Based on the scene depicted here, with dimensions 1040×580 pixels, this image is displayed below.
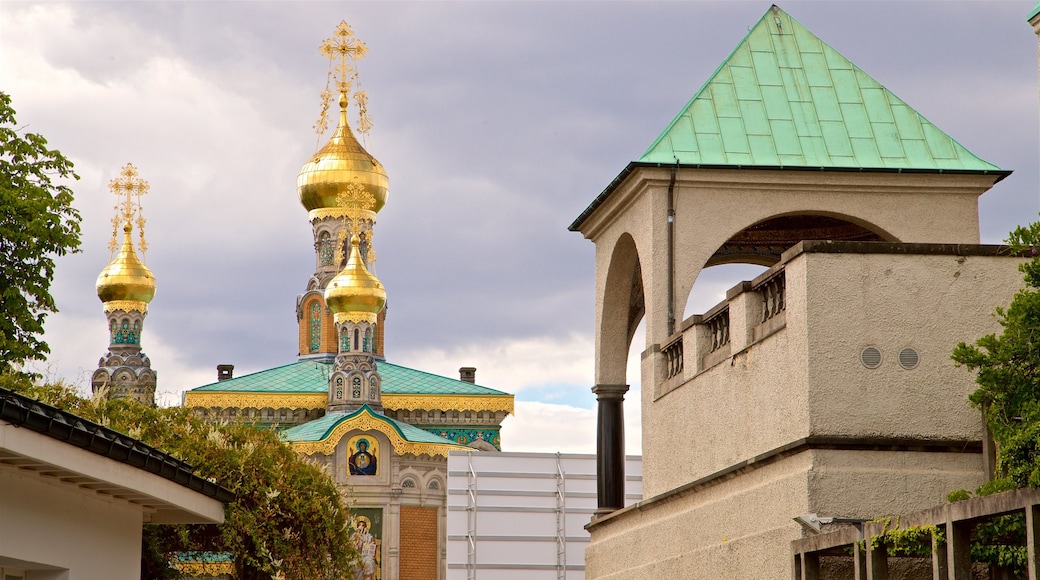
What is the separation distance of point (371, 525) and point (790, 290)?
47070 millimetres

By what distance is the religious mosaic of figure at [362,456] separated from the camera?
5906 centimetres

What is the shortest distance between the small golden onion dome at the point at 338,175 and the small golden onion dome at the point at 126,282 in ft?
23.2

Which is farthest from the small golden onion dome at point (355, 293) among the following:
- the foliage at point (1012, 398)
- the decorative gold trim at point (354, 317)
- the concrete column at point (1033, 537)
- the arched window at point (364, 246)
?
the concrete column at point (1033, 537)

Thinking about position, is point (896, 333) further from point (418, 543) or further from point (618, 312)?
point (418, 543)

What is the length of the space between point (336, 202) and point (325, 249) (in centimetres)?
218

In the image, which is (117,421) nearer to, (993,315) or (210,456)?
(210,456)

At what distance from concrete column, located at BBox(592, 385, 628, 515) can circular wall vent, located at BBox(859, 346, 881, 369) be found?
25.1ft

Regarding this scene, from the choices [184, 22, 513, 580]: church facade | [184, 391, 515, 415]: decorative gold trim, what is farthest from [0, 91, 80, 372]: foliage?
[184, 391, 515, 415]: decorative gold trim

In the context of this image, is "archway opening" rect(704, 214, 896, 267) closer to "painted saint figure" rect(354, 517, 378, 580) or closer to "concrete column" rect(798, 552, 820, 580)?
"concrete column" rect(798, 552, 820, 580)

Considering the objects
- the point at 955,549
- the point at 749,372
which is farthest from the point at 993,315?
the point at 955,549

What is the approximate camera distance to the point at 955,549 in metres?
10.1

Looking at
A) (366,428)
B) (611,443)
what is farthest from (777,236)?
(366,428)

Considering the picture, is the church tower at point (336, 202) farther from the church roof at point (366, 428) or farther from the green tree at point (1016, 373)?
the green tree at point (1016, 373)

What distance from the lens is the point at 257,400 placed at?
6525 centimetres
